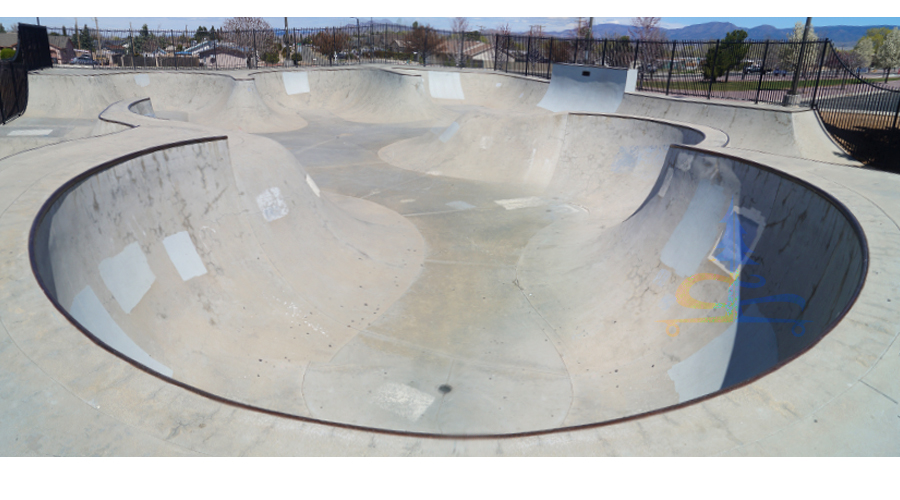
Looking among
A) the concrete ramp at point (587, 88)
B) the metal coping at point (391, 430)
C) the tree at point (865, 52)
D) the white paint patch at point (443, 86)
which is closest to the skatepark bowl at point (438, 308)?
the metal coping at point (391, 430)

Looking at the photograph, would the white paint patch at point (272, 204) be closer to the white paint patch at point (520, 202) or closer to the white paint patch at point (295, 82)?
the white paint patch at point (520, 202)

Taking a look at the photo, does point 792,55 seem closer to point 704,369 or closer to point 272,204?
point 704,369

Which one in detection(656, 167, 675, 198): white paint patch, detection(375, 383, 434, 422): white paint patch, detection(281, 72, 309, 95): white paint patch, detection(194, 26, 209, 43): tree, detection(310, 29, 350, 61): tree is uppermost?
detection(194, 26, 209, 43): tree

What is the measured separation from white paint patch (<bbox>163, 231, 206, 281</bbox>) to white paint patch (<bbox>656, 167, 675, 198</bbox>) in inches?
322

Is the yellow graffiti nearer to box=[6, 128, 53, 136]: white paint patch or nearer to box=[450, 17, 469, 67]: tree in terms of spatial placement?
box=[6, 128, 53, 136]: white paint patch

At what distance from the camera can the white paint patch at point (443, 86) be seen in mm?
32037

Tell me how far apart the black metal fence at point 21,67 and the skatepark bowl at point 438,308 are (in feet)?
27.3

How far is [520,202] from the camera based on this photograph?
14109 mm

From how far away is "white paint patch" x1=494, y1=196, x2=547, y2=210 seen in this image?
13.8 metres

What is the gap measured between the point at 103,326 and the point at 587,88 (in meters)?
23.1

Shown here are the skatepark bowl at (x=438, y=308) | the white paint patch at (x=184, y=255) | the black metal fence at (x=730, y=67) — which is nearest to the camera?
the skatepark bowl at (x=438, y=308)

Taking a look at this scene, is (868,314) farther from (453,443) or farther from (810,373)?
(453,443)

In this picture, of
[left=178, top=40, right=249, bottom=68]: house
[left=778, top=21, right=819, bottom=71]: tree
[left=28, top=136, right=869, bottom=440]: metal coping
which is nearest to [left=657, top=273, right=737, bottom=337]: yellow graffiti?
[left=28, top=136, right=869, bottom=440]: metal coping

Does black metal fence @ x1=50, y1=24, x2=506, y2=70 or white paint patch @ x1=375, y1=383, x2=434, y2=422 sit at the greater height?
black metal fence @ x1=50, y1=24, x2=506, y2=70
